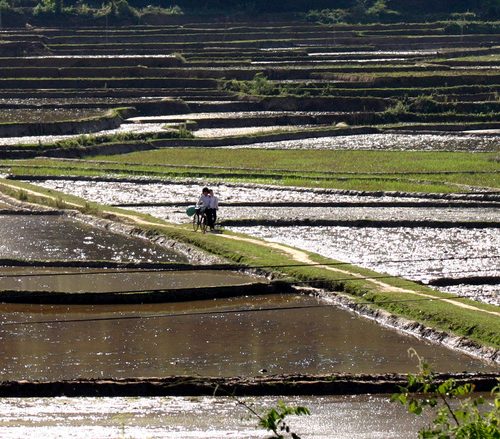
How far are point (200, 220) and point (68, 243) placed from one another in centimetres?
183

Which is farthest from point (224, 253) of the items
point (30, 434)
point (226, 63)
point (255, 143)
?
point (226, 63)

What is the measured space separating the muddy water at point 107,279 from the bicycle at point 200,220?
2.43 metres

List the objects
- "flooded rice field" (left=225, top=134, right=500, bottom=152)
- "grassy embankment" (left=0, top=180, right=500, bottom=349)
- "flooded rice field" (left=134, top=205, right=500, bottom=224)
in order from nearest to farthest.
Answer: "grassy embankment" (left=0, top=180, right=500, bottom=349) → "flooded rice field" (left=134, top=205, right=500, bottom=224) → "flooded rice field" (left=225, top=134, right=500, bottom=152)

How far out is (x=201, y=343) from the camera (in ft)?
39.4

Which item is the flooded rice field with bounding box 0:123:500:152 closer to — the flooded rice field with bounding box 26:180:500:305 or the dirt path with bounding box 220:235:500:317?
the flooded rice field with bounding box 26:180:500:305

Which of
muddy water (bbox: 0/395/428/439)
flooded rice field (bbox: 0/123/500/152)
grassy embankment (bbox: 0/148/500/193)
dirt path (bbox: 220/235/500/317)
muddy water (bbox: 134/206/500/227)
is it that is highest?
muddy water (bbox: 0/395/428/439)

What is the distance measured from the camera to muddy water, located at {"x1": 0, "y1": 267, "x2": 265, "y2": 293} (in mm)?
14664

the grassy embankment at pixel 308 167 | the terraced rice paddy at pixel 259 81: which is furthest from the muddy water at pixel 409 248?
the terraced rice paddy at pixel 259 81

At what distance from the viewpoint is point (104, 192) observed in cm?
2350

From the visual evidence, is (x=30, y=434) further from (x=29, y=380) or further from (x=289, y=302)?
(x=289, y=302)

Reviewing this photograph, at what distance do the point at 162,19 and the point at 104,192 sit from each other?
43316mm

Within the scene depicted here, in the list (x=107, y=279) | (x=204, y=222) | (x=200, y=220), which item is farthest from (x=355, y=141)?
(x=107, y=279)

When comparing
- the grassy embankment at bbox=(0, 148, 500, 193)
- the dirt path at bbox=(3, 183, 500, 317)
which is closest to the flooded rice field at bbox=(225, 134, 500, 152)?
the grassy embankment at bbox=(0, 148, 500, 193)

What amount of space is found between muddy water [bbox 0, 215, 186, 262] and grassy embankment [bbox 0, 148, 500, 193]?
5.41 meters
